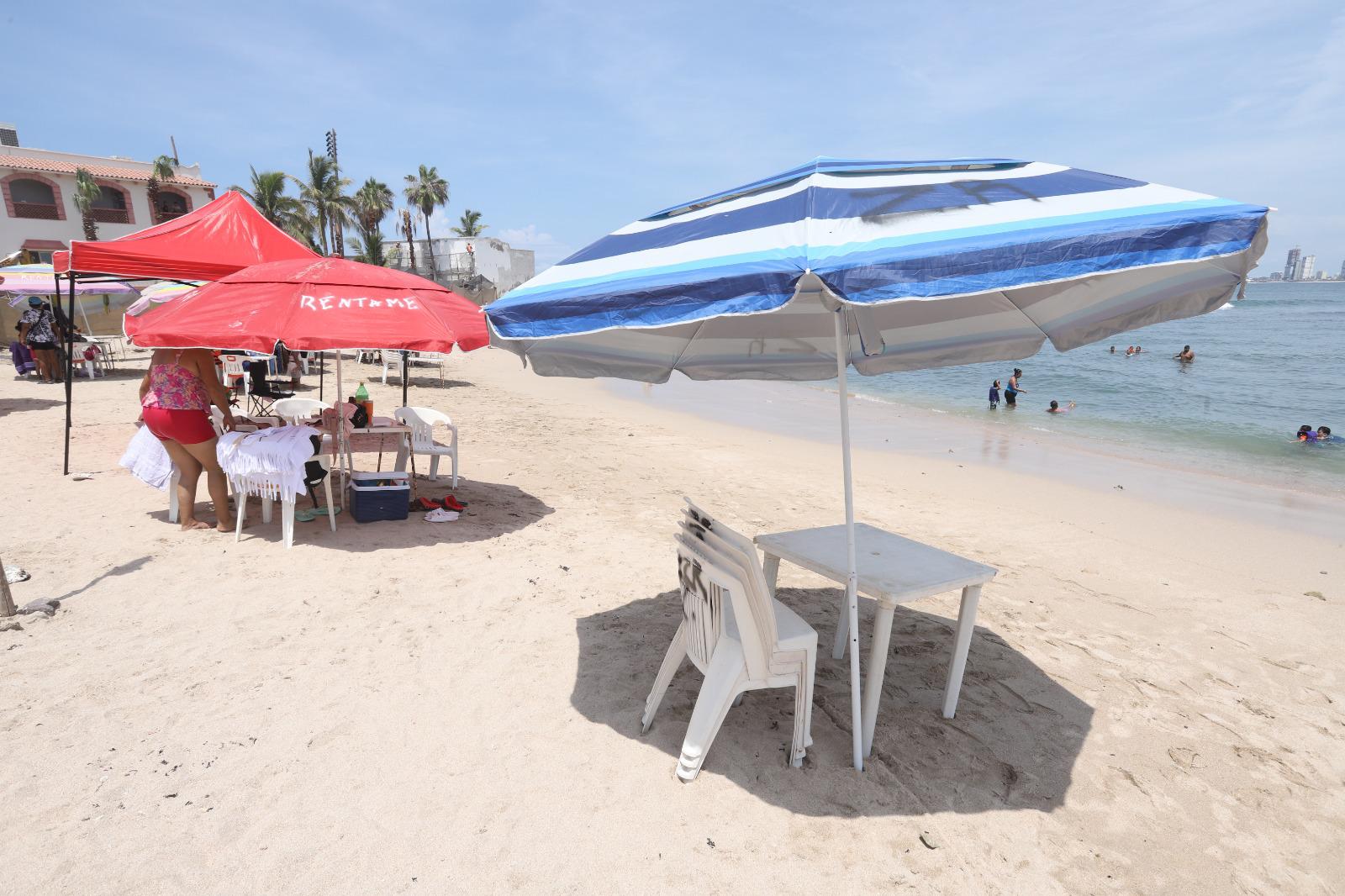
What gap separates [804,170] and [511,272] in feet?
207

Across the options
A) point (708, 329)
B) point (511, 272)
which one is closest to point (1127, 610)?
point (708, 329)

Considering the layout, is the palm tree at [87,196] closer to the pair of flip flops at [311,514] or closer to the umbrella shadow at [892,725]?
the pair of flip flops at [311,514]

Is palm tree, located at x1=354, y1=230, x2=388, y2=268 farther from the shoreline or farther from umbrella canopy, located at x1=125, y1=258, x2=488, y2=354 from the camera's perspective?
umbrella canopy, located at x1=125, y1=258, x2=488, y2=354

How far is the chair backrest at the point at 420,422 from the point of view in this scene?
22.5ft

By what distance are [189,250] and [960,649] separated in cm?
772

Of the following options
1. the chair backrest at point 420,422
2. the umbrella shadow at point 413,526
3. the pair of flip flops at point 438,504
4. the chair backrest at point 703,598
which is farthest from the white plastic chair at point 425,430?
the chair backrest at point 703,598

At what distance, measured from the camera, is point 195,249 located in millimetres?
6734

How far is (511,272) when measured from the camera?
2437 inches

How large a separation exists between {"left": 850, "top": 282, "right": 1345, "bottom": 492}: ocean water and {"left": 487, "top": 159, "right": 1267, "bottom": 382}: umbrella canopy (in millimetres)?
4402

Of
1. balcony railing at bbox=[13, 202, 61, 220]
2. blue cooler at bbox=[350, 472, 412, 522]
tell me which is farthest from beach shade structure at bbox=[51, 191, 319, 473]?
balcony railing at bbox=[13, 202, 61, 220]

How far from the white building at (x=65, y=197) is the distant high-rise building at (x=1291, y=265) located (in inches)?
7596

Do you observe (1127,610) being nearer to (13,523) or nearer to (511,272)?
(13,523)

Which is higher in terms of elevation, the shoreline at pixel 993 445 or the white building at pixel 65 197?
the white building at pixel 65 197

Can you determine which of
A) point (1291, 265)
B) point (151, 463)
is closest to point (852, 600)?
point (151, 463)
